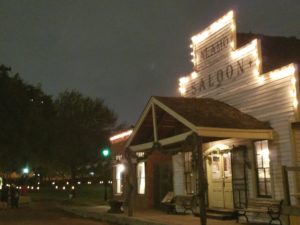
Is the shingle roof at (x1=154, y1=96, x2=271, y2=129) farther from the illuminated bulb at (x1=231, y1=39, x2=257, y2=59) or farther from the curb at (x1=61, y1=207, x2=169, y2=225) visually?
the curb at (x1=61, y1=207, x2=169, y2=225)

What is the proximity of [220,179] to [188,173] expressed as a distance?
2308 millimetres

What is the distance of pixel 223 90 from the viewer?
59.9 feet

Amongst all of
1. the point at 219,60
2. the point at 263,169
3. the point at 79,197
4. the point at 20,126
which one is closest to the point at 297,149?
the point at 263,169

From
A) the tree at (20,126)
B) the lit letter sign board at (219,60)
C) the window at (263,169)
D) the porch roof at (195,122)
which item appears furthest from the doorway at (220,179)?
the tree at (20,126)

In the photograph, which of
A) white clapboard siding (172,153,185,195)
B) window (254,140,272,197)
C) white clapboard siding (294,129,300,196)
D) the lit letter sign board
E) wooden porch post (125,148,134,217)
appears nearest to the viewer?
white clapboard siding (294,129,300,196)

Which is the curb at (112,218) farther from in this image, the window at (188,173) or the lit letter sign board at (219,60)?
the lit letter sign board at (219,60)

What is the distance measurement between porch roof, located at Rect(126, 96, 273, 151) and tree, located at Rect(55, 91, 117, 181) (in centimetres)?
2423

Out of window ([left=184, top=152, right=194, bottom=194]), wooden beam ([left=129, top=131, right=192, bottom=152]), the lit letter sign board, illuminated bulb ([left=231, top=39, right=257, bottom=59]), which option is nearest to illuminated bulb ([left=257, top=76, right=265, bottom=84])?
the lit letter sign board

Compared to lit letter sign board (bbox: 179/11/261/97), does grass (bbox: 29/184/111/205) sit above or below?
below

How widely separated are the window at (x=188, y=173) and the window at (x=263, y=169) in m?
4.23

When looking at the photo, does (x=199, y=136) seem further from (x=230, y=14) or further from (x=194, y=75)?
(x=194, y=75)

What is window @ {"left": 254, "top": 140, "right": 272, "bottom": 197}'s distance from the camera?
1562cm

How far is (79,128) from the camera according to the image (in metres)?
46.2

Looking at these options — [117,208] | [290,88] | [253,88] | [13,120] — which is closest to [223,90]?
[253,88]
